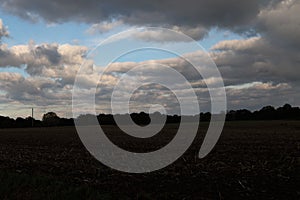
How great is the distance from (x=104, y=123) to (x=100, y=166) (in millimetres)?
92622

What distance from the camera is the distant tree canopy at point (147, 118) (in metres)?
94.4

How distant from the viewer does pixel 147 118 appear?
89938 mm

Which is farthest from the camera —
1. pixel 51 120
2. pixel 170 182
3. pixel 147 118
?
pixel 51 120

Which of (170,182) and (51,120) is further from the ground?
(51,120)

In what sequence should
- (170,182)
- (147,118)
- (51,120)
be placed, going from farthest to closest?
(51,120) → (147,118) → (170,182)

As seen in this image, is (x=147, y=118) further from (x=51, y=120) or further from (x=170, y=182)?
(x=170, y=182)

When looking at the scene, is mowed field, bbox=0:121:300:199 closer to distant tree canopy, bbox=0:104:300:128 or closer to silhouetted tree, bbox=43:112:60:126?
distant tree canopy, bbox=0:104:300:128

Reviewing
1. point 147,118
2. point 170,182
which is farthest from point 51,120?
point 170,182

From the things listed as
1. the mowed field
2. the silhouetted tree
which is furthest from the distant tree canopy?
the mowed field

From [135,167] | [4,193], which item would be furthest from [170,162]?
[4,193]

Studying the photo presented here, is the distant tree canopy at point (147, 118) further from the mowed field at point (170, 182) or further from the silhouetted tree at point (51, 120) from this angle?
the mowed field at point (170, 182)

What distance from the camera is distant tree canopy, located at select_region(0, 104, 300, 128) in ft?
310

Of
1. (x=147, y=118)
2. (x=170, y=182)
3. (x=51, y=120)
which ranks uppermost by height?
(x=51, y=120)

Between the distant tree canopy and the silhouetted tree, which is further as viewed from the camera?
the silhouetted tree
